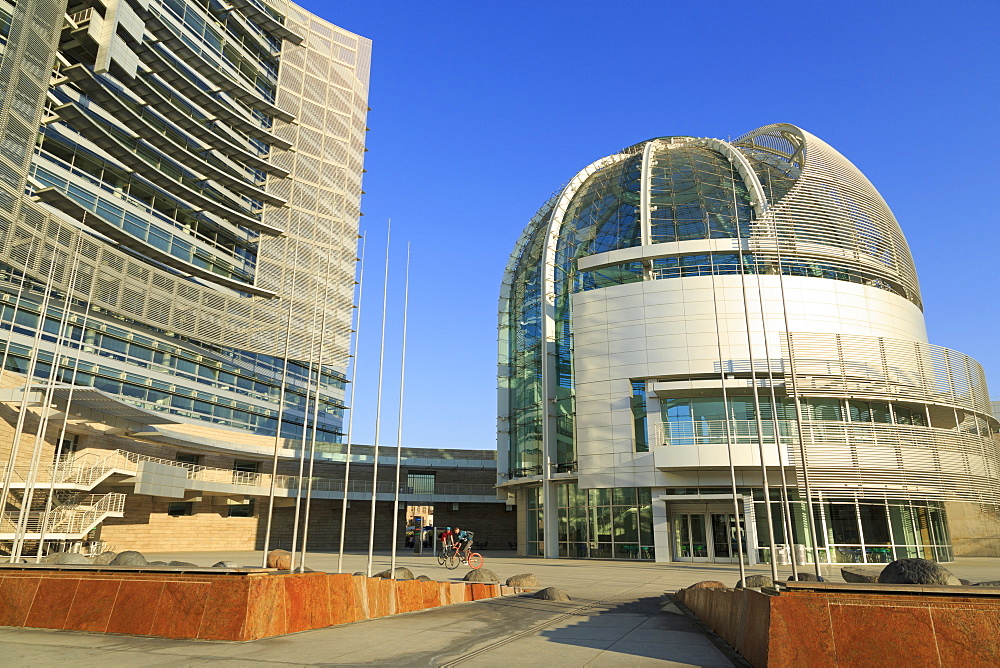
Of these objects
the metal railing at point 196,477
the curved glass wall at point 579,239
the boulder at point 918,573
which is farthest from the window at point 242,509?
the boulder at point 918,573

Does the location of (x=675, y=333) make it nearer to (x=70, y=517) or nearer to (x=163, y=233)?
(x=70, y=517)

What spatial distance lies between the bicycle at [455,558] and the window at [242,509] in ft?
87.4

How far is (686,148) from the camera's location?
163 feet

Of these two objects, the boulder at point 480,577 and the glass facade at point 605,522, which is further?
the glass facade at point 605,522

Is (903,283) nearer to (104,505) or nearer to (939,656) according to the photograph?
(939,656)

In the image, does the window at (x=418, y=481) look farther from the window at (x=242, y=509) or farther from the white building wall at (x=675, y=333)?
the white building wall at (x=675, y=333)

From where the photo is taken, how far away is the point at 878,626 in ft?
21.1

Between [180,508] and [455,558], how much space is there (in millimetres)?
26765

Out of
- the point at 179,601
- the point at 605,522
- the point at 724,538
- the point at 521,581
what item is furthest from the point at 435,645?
the point at 605,522

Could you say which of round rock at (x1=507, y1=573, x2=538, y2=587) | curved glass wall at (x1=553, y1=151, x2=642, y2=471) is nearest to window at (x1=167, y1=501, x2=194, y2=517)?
curved glass wall at (x1=553, y1=151, x2=642, y2=471)

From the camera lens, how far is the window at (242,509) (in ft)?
174

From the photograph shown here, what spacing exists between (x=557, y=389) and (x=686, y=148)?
68.4 feet

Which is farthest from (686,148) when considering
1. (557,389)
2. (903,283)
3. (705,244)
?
(557,389)

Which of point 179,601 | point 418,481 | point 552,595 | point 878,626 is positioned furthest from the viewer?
point 418,481
